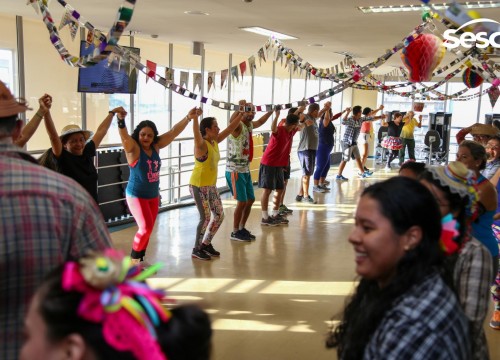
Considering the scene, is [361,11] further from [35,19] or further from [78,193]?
[78,193]

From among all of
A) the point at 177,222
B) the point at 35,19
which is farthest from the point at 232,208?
the point at 35,19

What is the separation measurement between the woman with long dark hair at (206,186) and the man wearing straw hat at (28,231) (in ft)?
13.2

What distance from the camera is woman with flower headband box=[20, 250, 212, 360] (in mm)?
971

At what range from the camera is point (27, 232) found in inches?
56.7

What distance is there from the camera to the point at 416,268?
1.42m

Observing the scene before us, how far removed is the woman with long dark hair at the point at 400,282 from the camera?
129cm

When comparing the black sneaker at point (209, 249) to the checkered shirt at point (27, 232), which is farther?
the black sneaker at point (209, 249)

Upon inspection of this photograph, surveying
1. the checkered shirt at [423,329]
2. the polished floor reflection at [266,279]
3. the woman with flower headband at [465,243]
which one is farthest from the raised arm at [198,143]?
the checkered shirt at [423,329]

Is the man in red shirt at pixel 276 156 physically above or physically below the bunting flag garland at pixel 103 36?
below

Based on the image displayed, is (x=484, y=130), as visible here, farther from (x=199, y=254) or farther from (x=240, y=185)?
(x=199, y=254)

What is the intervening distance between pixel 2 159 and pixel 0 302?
1.28 ft

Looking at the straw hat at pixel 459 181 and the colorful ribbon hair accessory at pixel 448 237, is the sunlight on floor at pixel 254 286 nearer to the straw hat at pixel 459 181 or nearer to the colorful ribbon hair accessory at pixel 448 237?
the straw hat at pixel 459 181

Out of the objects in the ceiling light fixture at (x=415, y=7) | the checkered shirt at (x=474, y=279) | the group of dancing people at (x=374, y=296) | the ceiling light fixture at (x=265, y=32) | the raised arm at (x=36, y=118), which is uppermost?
the ceiling light fixture at (x=265, y=32)

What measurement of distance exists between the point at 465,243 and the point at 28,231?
1537 mm
